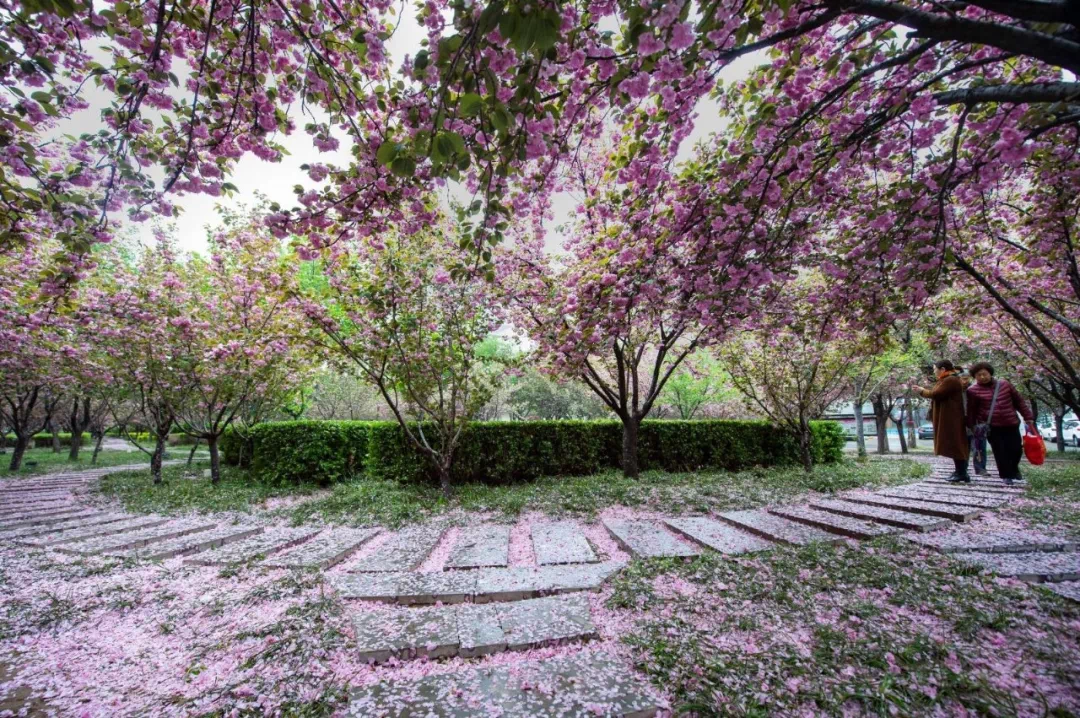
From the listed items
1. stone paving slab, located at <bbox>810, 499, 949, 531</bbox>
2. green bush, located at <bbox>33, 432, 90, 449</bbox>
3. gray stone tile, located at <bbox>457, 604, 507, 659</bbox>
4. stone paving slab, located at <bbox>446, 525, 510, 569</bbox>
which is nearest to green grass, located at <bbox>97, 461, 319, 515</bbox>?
stone paving slab, located at <bbox>446, 525, 510, 569</bbox>

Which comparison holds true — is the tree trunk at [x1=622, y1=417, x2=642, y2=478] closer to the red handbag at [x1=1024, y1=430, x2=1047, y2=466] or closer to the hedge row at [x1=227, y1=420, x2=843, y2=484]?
the hedge row at [x1=227, y1=420, x2=843, y2=484]

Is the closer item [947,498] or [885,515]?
[885,515]

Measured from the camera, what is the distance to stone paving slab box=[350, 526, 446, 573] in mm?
3049

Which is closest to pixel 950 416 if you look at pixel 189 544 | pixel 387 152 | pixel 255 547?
pixel 387 152

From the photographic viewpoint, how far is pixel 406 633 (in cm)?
203

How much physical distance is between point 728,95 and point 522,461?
603 cm

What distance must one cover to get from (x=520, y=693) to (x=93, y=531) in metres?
4.98

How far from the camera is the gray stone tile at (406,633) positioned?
1.89 m

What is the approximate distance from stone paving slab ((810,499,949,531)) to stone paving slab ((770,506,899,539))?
7cm

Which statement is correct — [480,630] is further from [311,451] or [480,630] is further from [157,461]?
[157,461]

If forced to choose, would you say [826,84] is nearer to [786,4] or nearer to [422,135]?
[786,4]

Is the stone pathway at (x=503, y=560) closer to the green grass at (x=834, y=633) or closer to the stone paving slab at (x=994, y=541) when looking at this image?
the stone paving slab at (x=994, y=541)

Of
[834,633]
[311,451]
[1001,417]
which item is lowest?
[834,633]

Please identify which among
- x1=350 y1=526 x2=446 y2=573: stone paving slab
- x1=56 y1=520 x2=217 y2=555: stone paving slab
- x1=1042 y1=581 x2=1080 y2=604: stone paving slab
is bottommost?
x1=56 y1=520 x2=217 y2=555: stone paving slab
